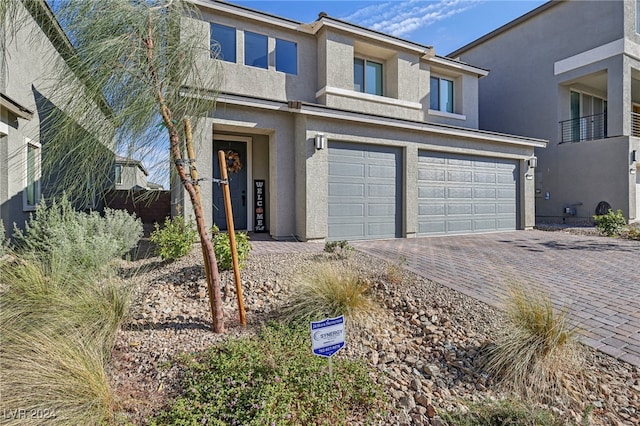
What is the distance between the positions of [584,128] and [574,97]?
5.12ft

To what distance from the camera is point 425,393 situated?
279 cm

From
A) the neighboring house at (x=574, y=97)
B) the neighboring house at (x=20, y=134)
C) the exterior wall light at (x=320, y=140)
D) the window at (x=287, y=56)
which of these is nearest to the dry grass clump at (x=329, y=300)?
the neighboring house at (x=20, y=134)

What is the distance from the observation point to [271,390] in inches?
100

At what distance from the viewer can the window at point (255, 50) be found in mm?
10000

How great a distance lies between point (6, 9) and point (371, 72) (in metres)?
10.7

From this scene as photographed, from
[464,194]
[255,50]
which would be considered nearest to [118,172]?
[255,50]

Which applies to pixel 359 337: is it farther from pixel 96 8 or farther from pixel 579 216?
pixel 579 216

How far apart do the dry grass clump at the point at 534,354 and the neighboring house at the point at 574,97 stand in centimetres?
1472

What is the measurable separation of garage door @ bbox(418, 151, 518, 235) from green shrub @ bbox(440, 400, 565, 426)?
8.48 meters

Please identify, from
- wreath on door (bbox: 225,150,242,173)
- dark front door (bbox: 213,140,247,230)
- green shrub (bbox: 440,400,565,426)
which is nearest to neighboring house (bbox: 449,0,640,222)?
dark front door (bbox: 213,140,247,230)

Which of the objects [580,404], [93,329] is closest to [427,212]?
[580,404]

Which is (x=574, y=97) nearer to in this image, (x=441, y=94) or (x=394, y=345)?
Result: (x=441, y=94)

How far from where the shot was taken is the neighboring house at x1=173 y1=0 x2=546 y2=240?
8969mm

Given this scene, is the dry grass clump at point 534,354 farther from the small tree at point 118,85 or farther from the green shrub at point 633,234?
the green shrub at point 633,234
